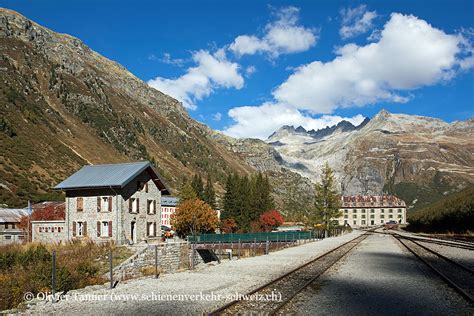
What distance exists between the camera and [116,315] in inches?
526

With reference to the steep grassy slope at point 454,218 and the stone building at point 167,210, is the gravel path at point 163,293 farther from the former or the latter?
the stone building at point 167,210

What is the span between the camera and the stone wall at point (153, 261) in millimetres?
32569

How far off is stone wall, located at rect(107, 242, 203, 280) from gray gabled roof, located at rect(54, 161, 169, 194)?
10.3m

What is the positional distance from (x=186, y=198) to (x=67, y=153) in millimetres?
65328

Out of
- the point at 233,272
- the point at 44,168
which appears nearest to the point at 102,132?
the point at 44,168

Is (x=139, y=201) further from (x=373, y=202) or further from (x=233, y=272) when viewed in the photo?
(x=373, y=202)

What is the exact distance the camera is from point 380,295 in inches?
624

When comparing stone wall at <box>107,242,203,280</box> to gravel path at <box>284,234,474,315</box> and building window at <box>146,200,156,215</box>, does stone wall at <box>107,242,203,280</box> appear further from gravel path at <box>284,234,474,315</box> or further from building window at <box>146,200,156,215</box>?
gravel path at <box>284,234,474,315</box>

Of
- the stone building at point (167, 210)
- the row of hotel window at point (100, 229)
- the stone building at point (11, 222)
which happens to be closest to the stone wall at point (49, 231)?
the row of hotel window at point (100, 229)

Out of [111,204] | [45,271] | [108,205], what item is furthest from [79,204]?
[45,271]

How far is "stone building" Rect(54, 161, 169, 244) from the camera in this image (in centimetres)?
4744

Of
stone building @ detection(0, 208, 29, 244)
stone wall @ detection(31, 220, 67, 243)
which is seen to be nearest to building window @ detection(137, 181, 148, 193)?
stone wall @ detection(31, 220, 67, 243)

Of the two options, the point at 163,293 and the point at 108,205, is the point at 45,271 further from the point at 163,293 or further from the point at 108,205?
the point at 108,205

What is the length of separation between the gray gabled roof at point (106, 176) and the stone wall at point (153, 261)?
407 inches
